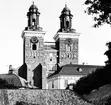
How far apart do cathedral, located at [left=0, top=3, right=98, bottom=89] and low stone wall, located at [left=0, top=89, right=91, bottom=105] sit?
61.7m

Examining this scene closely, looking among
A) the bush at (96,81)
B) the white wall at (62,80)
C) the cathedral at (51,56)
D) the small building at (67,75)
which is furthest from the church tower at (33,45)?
the bush at (96,81)

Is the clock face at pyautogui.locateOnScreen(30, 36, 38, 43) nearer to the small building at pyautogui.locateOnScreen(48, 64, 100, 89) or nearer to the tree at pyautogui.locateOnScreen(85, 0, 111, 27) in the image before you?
the small building at pyautogui.locateOnScreen(48, 64, 100, 89)

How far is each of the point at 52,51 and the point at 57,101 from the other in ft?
244

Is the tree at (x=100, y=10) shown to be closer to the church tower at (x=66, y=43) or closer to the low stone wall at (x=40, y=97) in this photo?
the low stone wall at (x=40, y=97)

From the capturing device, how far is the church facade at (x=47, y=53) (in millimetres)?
94688

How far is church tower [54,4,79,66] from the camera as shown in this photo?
10062 cm

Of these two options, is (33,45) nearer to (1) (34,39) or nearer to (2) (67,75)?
(1) (34,39)

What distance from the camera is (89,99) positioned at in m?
27.3

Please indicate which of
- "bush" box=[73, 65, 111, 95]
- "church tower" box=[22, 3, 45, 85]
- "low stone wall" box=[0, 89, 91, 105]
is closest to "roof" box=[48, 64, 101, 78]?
"church tower" box=[22, 3, 45, 85]

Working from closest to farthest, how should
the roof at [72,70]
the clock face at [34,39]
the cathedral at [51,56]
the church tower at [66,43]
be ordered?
the roof at [72,70] → the cathedral at [51,56] → the clock face at [34,39] → the church tower at [66,43]

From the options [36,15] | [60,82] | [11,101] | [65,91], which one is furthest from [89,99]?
[36,15]

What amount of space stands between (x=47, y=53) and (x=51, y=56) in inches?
54.0

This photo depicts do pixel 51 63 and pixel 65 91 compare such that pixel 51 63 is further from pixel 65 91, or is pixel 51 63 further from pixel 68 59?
pixel 65 91

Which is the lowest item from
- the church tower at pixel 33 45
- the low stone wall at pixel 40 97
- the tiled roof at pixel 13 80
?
the low stone wall at pixel 40 97
